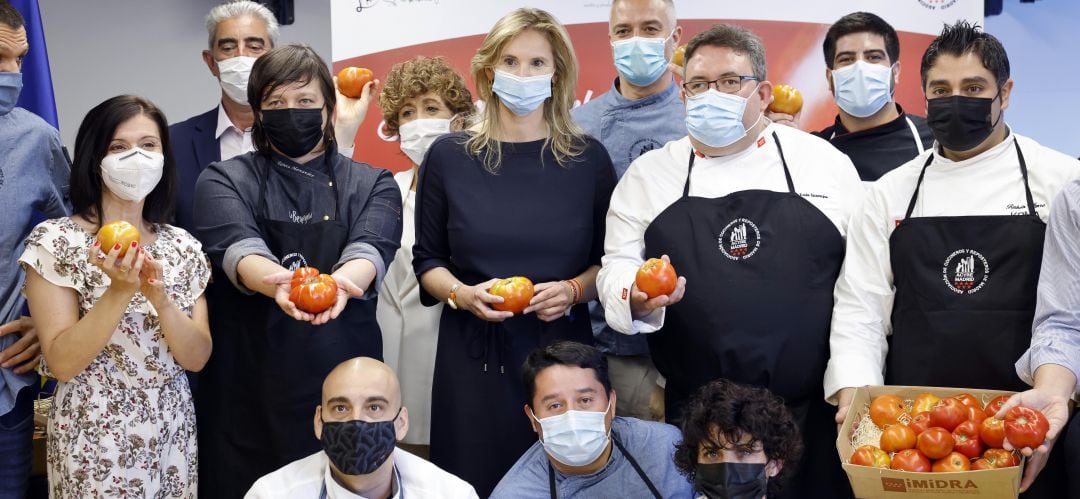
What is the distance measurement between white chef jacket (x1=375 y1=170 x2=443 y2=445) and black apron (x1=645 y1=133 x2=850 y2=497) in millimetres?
1052

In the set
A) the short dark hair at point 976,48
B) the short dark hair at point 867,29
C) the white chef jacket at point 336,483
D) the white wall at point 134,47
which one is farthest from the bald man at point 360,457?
the white wall at point 134,47

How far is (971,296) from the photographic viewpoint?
3238 mm

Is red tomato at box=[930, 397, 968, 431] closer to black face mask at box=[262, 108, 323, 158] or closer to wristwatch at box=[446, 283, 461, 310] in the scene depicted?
wristwatch at box=[446, 283, 461, 310]

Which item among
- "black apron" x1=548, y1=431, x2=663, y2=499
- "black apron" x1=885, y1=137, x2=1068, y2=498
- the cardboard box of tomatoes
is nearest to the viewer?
the cardboard box of tomatoes

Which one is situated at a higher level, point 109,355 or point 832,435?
point 109,355

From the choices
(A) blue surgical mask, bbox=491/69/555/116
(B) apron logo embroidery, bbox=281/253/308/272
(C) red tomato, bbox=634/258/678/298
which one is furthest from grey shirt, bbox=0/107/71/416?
Result: (C) red tomato, bbox=634/258/678/298

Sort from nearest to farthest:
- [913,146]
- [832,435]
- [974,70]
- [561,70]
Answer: [974,70] → [832,435] → [561,70] → [913,146]

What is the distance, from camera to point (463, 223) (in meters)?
3.70

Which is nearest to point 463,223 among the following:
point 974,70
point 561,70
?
point 561,70

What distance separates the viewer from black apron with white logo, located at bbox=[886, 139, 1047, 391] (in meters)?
3.22

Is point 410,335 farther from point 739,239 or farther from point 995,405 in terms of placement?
point 995,405

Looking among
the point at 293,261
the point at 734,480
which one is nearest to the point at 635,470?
the point at 734,480

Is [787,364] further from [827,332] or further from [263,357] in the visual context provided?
[263,357]

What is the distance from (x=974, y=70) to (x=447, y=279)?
1.73 meters
